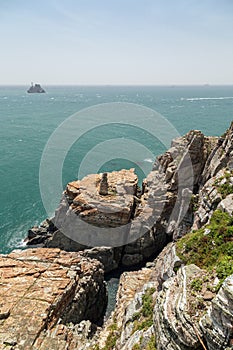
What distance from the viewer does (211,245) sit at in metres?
18.6

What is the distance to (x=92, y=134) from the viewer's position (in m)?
108

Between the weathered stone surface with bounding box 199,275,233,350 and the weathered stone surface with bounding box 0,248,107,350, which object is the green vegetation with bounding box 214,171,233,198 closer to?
the weathered stone surface with bounding box 199,275,233,350

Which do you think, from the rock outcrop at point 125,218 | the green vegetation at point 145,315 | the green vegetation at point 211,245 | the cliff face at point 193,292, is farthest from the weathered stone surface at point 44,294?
the green vegetation at point 211,245

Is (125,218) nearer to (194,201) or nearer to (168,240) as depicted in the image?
(168,240)

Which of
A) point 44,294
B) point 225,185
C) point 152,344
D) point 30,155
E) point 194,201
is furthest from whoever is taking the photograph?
point 30,155

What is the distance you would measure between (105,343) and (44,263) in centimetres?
1419

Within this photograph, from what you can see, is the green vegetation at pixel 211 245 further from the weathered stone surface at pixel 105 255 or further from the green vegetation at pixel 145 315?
the weathered stone surface at pixel 105 255

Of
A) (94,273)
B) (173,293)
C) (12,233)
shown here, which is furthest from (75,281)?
(12,233)

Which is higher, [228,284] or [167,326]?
[228,284]

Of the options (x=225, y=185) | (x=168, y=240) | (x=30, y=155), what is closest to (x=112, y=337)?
(x=225, y=185)

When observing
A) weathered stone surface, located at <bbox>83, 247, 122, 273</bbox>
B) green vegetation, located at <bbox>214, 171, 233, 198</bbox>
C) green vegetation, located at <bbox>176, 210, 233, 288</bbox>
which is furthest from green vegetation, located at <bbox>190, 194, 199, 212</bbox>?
weathered stone surface, located at <bbox>83, 247, 122, 273</bbox>

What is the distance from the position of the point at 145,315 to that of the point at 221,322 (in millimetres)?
9213

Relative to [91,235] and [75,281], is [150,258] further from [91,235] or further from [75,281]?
[75,281]

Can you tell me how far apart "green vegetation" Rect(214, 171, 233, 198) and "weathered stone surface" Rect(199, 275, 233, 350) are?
11.7 meters
